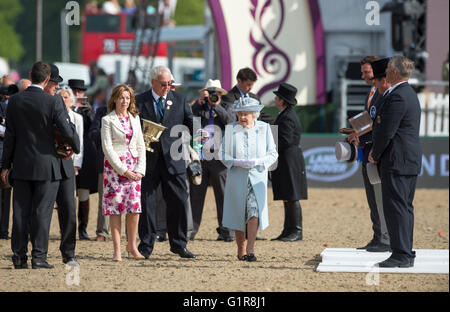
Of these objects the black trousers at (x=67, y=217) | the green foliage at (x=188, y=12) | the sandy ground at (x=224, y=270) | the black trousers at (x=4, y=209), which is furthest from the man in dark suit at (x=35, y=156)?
the green foliage at (x=188, y=12)

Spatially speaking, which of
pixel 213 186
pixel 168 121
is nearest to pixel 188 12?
pixel 213 186

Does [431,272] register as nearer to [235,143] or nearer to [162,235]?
[235,143]

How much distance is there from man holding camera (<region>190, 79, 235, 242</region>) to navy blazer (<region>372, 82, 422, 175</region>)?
2.65 metres

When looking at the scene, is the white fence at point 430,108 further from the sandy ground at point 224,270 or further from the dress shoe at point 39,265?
the dress shoe at point 39,265

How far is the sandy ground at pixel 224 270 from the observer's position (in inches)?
295

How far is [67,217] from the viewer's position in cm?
867

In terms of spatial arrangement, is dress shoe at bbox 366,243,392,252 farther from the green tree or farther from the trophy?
the green tree

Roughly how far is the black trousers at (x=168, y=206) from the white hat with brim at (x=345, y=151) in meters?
1.60

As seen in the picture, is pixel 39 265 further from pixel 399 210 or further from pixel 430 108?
pixel 430 108

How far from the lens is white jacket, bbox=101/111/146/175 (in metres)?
8.92

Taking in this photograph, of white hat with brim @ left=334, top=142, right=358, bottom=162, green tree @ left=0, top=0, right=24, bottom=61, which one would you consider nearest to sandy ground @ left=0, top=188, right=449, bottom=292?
white hat with brim @ left=334, top=142, right=358, bottom=162

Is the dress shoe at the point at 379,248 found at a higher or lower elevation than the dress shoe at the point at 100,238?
higher

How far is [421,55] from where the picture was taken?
1897cm
